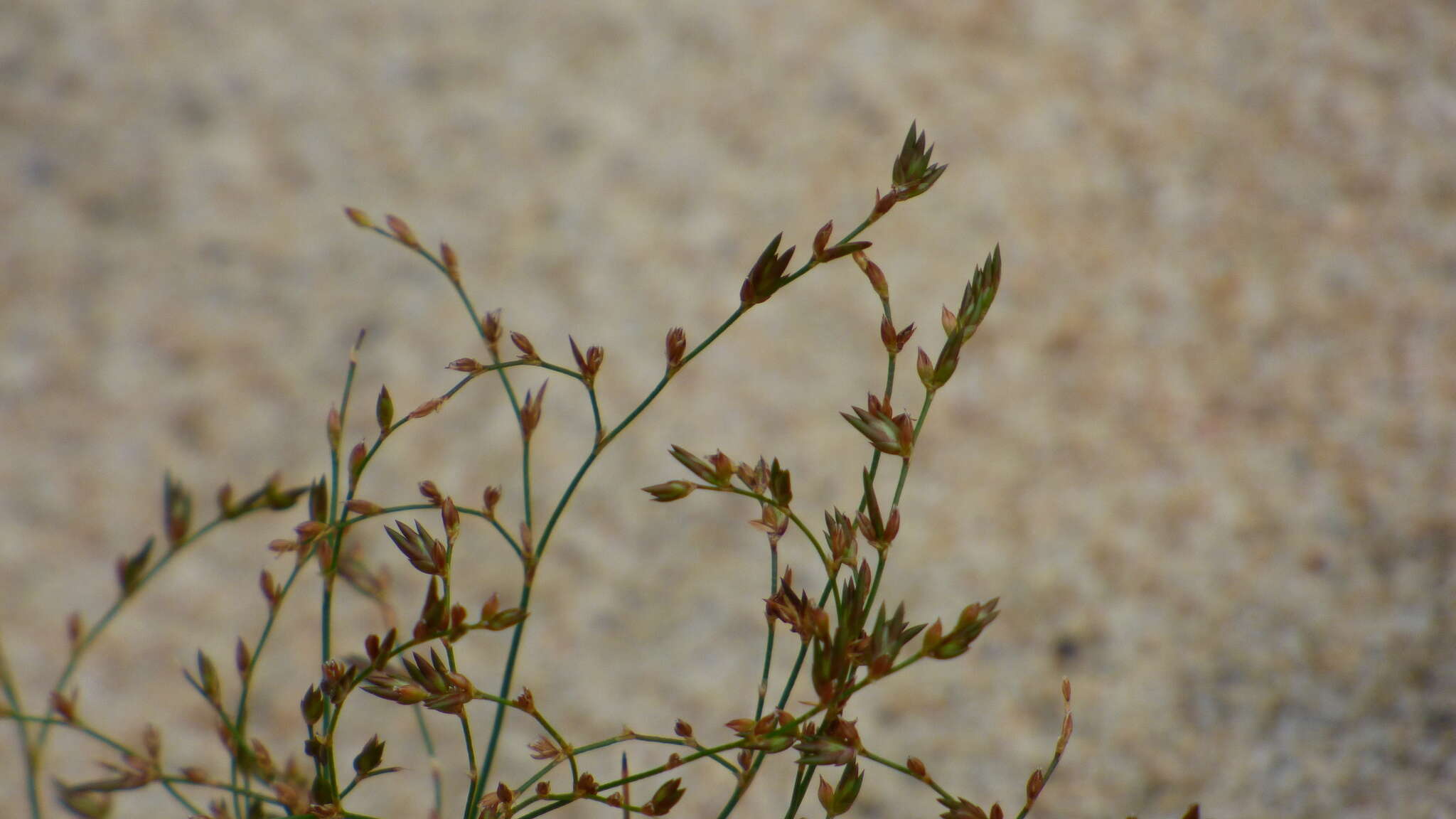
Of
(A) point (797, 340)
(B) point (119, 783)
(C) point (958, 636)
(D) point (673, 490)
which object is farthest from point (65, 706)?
(A) point (797, 340)

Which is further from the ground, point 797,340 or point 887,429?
point 797,340

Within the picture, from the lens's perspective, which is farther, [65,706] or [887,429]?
[65,706]

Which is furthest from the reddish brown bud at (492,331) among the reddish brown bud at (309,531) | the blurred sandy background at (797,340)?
the blurred sandy background at (797,340)

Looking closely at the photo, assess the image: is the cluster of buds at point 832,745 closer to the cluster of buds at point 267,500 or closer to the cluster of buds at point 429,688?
the cluster of buds at point 429,688

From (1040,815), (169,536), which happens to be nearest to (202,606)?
(169,536)

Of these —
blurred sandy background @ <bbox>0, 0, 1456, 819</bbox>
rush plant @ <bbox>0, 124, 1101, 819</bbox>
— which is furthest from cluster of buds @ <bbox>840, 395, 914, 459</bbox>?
blurred sandy background @ <bbox>0, 0, 1456, 819</bbox>

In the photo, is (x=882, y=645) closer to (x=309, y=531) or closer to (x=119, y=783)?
(x=309, y=531)

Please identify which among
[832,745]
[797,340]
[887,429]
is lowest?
[832,745]
